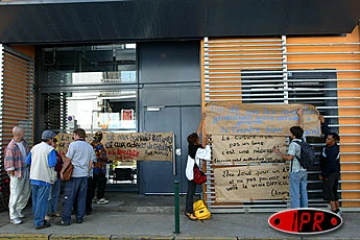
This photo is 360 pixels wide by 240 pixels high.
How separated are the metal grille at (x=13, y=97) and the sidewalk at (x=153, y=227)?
5.17 ft

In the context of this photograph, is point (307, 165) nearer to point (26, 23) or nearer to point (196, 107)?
point (196, 107)

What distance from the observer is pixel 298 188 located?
5.88m

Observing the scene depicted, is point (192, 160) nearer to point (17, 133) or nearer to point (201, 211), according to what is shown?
point (201, 211)

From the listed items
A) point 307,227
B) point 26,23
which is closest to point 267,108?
point 307,227

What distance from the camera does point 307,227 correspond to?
13.2ft

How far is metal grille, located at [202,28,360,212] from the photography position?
6.90 meters

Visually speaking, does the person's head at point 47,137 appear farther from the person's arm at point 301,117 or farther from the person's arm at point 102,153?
the person's arm at point 301,117

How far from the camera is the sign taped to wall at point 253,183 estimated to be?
6605 millimetres

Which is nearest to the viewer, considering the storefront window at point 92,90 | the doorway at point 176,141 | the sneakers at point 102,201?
the sneakers at point 102,201

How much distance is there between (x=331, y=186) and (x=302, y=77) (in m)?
2.64

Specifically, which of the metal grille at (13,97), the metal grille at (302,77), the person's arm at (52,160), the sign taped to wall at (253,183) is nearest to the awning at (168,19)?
the metal grille at (302,77)

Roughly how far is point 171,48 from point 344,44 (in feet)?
14.6

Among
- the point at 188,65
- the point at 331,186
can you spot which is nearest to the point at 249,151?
the point at 331,186

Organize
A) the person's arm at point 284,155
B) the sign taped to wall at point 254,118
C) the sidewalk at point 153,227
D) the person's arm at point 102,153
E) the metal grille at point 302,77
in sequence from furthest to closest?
the person's arm at point 102,153, the metal grille at point 302,77, the sign taped to wall at point 254,118, the person's arm at point 284,155, the sidewalk at point 153,227
